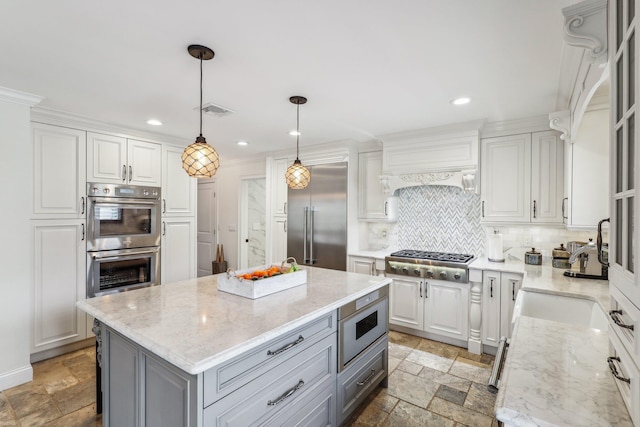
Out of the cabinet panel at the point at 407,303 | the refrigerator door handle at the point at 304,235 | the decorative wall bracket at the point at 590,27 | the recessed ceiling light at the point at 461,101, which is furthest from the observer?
the refrigerator door handle at the point at 304,235

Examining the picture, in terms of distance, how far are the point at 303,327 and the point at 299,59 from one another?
163cm

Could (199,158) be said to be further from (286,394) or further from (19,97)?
(19,97)

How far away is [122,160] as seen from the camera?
11.5ft

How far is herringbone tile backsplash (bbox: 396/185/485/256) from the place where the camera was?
12.1 feet

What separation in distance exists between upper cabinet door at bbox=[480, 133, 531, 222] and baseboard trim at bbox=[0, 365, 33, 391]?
4564 mm

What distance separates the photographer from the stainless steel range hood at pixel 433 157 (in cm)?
332

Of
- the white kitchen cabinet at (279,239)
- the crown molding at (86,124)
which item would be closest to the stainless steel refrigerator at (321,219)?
the white kitchen cabinet at (279,239)

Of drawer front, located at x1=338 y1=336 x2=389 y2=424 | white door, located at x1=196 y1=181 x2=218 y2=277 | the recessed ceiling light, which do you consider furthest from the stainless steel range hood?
white door, located at x1=196 y1=181 x2=218 y2=277

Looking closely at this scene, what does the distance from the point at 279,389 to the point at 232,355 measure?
46 cm

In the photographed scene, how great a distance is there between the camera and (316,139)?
4078 mm

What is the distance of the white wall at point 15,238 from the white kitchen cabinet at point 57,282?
31 centimetres

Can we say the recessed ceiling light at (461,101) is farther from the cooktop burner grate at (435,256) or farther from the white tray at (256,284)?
the white tray at (256,284)

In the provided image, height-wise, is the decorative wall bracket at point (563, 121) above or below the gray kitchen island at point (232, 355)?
above

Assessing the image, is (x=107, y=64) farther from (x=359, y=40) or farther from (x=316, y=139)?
(x=316, y=139)
